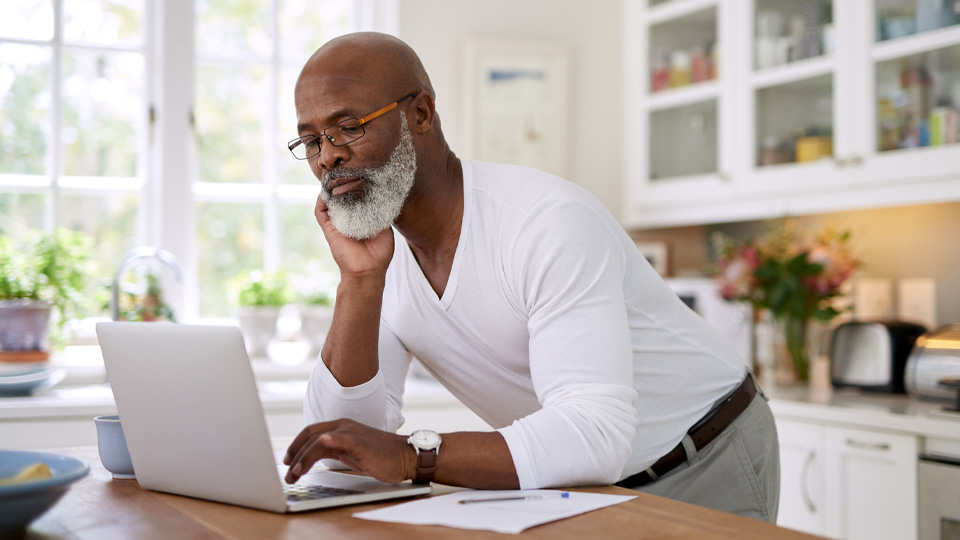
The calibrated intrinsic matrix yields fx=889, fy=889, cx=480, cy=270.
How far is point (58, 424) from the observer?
2.38m

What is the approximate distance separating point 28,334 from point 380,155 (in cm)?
170

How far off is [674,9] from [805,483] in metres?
1.81

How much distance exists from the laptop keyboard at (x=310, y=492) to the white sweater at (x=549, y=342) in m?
0.21

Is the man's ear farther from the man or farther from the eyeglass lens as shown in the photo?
the eyeglass lens

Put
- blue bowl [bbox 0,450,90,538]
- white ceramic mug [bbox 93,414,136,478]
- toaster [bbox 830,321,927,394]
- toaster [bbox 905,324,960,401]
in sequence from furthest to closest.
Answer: toaster [bbox 830,321,927,394] < toaster [bbox 905,324,960,401] < white ceramic mug [bbox 93,414,136,478] < blue bowl [bbox 0,450,90,538]

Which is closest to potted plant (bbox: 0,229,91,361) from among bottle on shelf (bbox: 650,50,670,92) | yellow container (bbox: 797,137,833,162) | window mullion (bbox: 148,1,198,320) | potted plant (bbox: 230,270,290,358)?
window mullion (bbox: 148,1,198,320)

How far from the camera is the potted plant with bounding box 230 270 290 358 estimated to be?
317 cm

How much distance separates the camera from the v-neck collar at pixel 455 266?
53.3 inches

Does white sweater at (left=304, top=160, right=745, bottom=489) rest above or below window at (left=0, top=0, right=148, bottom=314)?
below

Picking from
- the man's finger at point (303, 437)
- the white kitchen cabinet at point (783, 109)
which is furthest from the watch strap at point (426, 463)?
the white kitchen cabinet at point (783, 109)

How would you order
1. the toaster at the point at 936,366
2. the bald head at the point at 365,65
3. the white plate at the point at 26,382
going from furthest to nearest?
the white plate at the point at 26,382 < the toaster at the point at 936,366 < the bald head at the point at 365,65

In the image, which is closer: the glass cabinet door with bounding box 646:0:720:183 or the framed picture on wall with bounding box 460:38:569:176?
the glass cabinet door with bounding box 646:0:720:183

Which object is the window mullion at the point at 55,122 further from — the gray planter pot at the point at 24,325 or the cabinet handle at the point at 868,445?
the cabinet handle at the point at 868,445

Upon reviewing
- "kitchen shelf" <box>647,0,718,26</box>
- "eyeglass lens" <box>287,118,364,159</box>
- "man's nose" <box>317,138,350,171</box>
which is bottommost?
"man's nose" <box>317,138,350,171</box>
